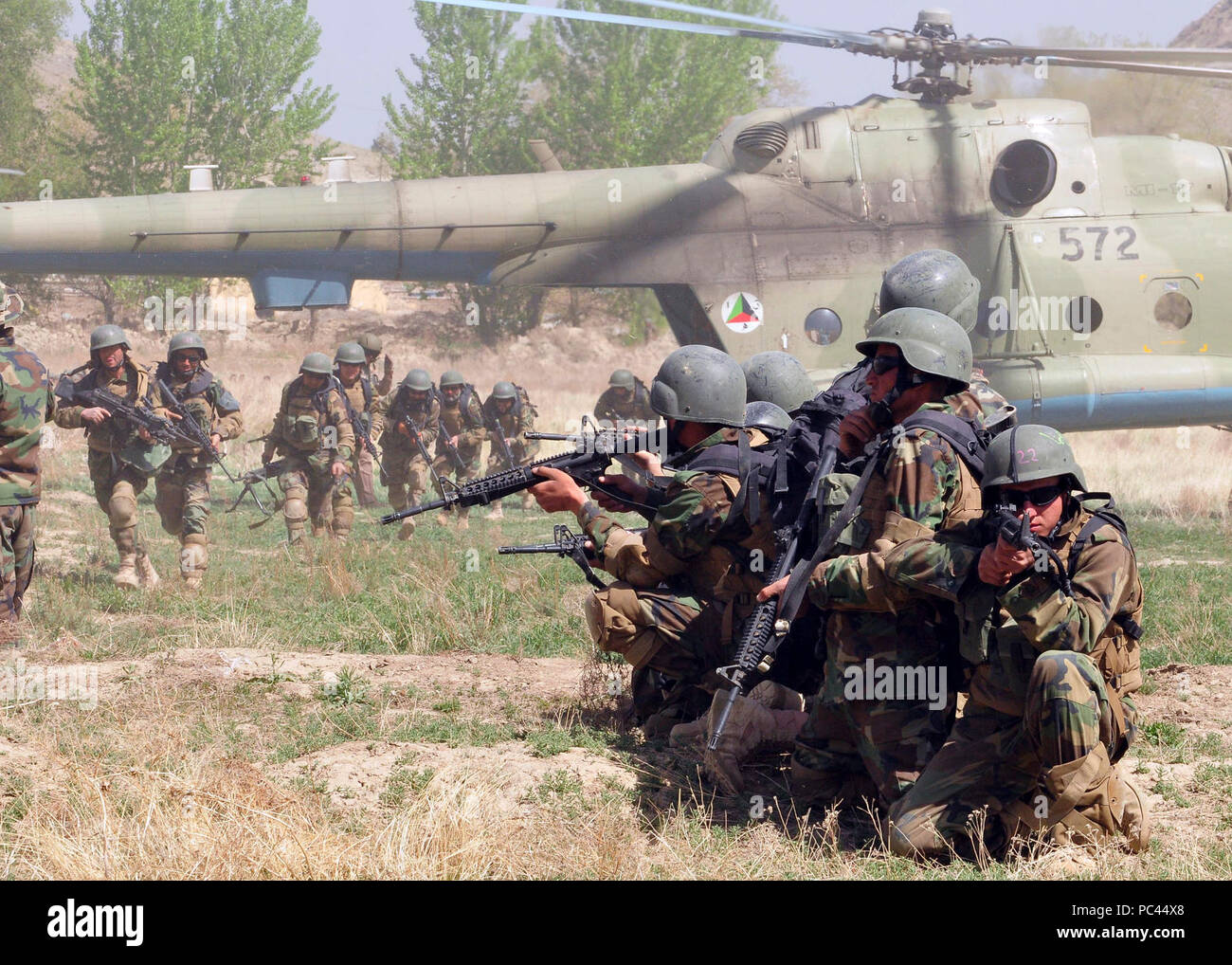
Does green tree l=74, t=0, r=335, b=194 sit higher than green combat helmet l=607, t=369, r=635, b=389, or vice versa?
green tree l=74, t=0, r=335, b=194

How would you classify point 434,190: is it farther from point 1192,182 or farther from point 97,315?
point 97,315

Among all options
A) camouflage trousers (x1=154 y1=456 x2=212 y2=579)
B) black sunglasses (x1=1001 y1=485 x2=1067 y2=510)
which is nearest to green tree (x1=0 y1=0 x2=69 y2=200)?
camouflage trousers (x1=154 y1=456 x2=212 y2=579)

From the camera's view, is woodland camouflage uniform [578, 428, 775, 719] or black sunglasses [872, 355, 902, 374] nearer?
black sunglasses [872, 355, 902, 374]

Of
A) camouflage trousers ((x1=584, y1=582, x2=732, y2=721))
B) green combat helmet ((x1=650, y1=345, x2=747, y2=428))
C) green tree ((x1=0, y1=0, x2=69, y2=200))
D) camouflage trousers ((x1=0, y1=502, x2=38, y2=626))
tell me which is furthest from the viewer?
green tree ((x1=0, y1=0, x2=69, y2=200))

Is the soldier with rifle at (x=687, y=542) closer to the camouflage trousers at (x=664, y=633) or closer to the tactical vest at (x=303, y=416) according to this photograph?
the camouflage trousers at (x=664, y=633)

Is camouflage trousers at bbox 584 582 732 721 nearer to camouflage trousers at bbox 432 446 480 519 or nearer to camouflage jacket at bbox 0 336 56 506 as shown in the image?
camouflage jacket at bbox 0 336 56 506

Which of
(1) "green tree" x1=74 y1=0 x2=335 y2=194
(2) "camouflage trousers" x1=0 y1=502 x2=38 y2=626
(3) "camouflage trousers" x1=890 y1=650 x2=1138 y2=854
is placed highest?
(1) "green tree" x1=74 y1=0 x2=335 y2=194

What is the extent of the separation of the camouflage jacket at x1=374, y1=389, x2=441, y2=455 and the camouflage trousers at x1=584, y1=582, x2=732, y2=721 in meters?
7.73

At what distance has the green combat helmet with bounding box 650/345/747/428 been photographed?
222 inches

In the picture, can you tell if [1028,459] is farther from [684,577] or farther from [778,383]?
[778,383]

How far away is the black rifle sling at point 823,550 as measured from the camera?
185 inches

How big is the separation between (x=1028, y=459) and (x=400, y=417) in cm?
981

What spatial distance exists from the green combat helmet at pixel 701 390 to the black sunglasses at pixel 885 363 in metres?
0.86

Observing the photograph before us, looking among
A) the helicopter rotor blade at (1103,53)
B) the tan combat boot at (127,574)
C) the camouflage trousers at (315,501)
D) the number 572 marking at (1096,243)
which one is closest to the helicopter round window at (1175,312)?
the number 572 marking at (1096,243)
